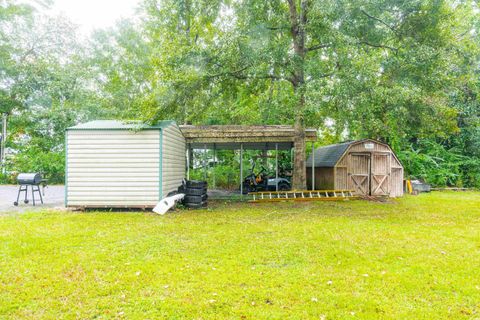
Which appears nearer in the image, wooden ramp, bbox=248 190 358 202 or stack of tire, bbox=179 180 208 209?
stack of tire, bbox=179 180 208 209

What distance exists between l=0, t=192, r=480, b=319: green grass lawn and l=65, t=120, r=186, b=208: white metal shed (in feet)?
4.52

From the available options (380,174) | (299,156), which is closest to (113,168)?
(299,156)

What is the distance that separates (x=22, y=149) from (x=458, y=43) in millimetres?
23258

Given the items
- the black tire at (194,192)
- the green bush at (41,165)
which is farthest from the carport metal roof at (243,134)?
the green bush at (41,165)

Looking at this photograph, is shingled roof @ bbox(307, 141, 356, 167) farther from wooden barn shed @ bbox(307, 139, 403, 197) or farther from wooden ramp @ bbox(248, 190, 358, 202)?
wooden ramp @ bbox(248, 190, 358, 202)

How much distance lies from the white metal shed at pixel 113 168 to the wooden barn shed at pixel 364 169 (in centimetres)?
682

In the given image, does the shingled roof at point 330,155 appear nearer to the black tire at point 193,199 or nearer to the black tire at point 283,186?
the black tire at point 283,186

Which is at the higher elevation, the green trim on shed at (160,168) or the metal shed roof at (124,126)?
the metal shed roof at (124,126)

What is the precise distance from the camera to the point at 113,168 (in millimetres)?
8602

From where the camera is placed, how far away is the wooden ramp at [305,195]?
1113 cm

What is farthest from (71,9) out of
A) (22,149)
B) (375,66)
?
(375,66)

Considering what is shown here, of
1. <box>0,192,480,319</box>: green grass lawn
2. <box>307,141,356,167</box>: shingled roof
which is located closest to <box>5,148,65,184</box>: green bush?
<box>0,192,480,319</box>: green grass lawn

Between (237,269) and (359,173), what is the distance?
10.3m

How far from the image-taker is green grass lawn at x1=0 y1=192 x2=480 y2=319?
297 cm
